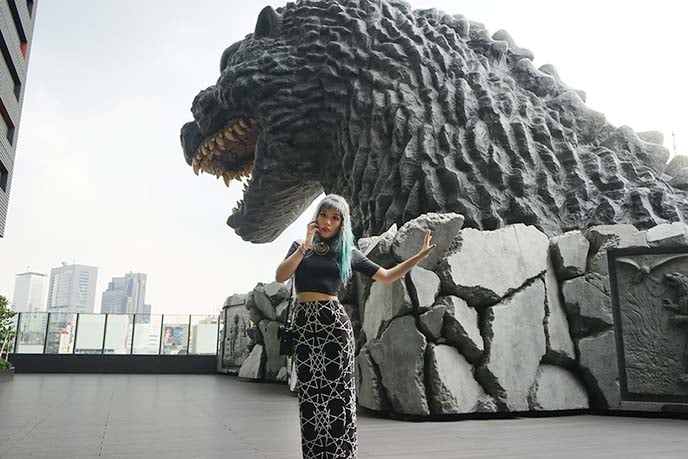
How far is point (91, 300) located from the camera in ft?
93.7

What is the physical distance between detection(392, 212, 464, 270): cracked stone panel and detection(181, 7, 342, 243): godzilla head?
245 cm

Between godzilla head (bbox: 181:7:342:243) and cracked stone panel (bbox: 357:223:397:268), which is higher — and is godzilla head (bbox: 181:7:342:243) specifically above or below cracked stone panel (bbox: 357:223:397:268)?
above

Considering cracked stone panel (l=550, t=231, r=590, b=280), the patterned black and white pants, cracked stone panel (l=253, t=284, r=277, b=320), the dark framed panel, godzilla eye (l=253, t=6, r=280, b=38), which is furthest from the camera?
cracked stone panel (l=253, t=284, r=277, b=320)

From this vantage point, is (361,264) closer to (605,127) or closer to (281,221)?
(605,127)

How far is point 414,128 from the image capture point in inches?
224

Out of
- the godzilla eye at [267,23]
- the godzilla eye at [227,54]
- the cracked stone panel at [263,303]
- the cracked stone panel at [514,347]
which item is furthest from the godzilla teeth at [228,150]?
the cracked stone panel at [514,347]

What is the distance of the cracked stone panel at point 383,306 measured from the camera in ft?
14.2

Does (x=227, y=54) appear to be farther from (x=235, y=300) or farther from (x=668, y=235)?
(x=235, y=300)

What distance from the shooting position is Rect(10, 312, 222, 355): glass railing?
15258 millimetres

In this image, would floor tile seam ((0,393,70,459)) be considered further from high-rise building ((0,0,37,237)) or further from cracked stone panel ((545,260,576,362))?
high-rise building ((0,0,37,237))

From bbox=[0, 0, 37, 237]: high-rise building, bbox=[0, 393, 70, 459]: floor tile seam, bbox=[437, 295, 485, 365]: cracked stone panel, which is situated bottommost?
bbox=[0, 393, 70, 459]: floor tile seam

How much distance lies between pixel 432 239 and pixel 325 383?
2.34 meters

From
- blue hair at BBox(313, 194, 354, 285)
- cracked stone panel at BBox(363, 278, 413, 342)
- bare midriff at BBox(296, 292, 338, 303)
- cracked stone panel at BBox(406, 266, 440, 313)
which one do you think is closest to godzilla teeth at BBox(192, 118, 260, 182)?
cracked stone panel at BBox(363, 278, 413, 342)

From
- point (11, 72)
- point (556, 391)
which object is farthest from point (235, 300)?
point (11, 72)
